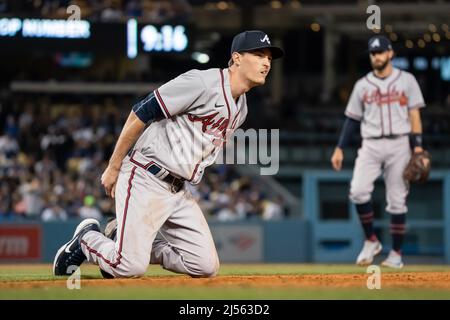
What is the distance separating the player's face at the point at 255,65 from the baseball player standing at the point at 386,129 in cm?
274

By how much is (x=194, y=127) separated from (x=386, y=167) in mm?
3237

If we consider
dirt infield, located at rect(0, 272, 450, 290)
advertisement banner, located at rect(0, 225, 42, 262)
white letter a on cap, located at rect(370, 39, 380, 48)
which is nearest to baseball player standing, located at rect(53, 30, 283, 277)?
dirt infield, located at rect(0, 272, 450, 290)

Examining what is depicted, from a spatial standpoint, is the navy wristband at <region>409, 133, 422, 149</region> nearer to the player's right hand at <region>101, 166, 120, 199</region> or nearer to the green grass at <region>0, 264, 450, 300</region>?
the green grass at <region>0, 264, 450, 300</region>

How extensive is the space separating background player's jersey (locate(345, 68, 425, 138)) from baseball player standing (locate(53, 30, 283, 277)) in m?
2.74

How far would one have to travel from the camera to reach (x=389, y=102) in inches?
361

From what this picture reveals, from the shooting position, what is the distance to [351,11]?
24.0 meters

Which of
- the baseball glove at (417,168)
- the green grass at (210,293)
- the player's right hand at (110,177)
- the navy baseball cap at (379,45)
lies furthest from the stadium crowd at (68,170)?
the green grass at (210,293)

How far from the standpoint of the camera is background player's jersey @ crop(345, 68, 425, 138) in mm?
9164

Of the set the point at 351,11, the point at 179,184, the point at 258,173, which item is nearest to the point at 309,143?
the point at 258,173

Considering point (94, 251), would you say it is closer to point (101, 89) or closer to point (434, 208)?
point (434, 208)

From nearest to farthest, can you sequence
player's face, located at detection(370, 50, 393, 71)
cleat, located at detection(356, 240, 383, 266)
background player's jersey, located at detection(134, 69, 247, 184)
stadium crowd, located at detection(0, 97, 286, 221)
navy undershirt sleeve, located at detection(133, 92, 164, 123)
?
navy undershirt sleeve, located at detection(133, 92, 164, 123), background player's jersey, located at detection(134, 69, 247, 184), player's face, located at detection(370, 50, 393, 71), cleat, located at detection(356, 240, 383, 266), stadium crowd, located at detection(0, 97, 286, 221)

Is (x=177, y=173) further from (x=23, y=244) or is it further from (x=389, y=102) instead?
(x=23, y=244)

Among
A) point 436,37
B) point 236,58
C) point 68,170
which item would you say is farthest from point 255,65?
point 436,37

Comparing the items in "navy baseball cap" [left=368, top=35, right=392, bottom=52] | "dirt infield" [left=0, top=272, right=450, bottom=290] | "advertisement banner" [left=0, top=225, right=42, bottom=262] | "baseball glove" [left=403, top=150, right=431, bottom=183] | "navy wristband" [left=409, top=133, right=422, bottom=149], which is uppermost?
"navy baseball cap" [left=368, top=35, right=392, bottom=52]
